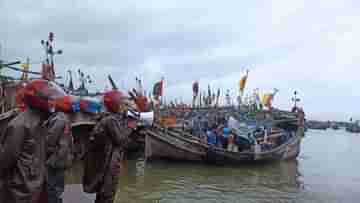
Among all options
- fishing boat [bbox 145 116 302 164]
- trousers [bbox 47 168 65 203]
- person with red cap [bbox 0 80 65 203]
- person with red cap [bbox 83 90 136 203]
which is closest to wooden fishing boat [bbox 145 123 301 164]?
fishing boat [bbox 145 116 302 164]

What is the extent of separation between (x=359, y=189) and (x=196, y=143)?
6930 millimetres

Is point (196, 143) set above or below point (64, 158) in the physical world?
below

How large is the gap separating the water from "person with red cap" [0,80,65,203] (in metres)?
4.32

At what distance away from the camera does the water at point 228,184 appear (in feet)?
34.4

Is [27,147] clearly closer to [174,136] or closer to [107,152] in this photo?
[107,152]

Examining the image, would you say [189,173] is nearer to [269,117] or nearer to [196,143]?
[196,143]

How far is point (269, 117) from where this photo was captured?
23.5 metres

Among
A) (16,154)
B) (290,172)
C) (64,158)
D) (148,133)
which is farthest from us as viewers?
(290,172)

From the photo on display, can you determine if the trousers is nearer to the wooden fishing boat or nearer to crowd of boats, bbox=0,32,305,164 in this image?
crowd of boats, bbox=0,32,305,164

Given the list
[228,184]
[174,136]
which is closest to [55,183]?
[228,184]

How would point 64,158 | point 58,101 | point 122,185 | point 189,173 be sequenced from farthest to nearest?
point 189,173, point 122,185, point 64,158, point 58,101

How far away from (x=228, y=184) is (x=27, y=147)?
1068 centimetres

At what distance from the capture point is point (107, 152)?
4.05m

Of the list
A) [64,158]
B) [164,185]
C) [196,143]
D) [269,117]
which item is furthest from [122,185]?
[269,117]
